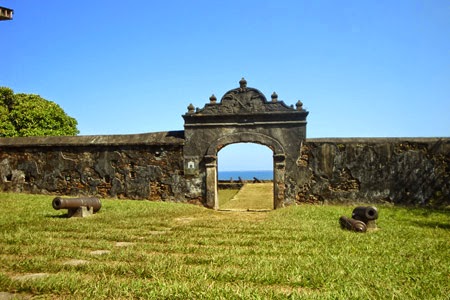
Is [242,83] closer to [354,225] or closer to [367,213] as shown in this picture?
[367,213]

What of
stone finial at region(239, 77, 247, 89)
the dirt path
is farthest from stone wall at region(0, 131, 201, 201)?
stone finial at region(239, 77, 247, 89)

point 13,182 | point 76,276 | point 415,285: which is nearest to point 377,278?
point 415,285

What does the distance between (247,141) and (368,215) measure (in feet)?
20.4

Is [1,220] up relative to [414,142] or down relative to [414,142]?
down

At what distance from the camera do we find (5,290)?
3.52m

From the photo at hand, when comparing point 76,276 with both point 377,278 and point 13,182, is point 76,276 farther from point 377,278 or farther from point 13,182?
point 13,182

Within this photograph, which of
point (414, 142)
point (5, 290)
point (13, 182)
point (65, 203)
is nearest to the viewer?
point (5, 290)

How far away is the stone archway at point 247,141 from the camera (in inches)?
498

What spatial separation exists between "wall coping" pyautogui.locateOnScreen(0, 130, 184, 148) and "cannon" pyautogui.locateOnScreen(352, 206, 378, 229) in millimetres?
7247

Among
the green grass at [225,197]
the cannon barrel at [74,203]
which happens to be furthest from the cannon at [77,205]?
the green grass at [225,197]

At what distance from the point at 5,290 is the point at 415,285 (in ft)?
13.1

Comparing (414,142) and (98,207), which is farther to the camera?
(414,142)

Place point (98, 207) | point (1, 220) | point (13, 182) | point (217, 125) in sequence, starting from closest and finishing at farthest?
point (1, 220) → point (98, 207) → point (217, 125) → point (13, 182)

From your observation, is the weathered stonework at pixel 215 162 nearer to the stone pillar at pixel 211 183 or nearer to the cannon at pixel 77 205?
the stone pillar at pixel 211 183
